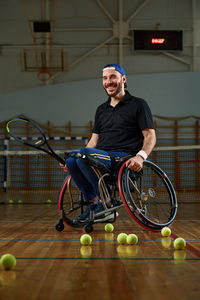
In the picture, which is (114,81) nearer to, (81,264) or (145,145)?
(145,145)

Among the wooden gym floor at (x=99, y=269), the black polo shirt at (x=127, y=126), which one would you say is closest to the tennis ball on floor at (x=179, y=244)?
the wooden gym floor at (x=99, y=269)

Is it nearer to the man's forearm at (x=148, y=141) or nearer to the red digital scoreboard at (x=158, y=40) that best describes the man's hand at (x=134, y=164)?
the man's forearm at (x=148, y=141)

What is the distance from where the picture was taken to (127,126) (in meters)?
3.02

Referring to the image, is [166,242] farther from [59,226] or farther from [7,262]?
[7,262]

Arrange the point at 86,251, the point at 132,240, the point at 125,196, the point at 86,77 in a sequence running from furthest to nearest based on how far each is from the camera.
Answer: the point at 86,77 → the point at 125,196 → the point at 132,240 → the point at 86,251

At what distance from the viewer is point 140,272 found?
1531mm

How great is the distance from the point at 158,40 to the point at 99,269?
414 inches

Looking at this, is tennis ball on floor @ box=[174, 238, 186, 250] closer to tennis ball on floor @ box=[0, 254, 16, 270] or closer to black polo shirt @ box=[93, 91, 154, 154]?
tennis ball on floor @ box=[0, 254, 16, 270]

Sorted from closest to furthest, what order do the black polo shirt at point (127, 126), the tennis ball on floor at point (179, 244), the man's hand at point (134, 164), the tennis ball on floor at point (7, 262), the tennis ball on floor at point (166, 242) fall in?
the tennis ball on floor at point (7, 262), the tennis ball on floor at point (179, 244), the tennis ball on floor at point (166, 242), the man's hand at point (134, 164), the black polo shirt at point (127, 126)

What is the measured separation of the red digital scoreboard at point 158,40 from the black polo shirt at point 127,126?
28.3ft

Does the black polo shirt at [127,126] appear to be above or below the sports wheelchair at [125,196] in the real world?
above

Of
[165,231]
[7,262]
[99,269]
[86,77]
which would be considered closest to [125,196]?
[165,231]

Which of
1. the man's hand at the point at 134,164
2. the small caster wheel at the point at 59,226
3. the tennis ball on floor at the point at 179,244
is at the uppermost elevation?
the man's hand at the point at 134,164

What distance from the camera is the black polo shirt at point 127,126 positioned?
298cm
